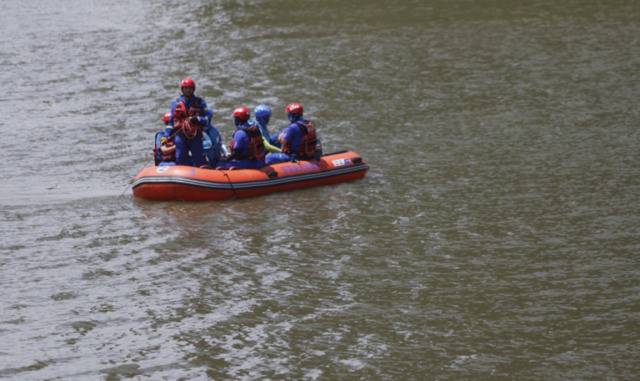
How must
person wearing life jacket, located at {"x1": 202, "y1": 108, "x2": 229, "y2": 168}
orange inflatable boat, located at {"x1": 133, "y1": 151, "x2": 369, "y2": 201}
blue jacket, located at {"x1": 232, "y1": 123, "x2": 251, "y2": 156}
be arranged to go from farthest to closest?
1. person wearing life jacket, located at {"x1": 202, "y1": 108, "x2": 229, "y2": 168}
2. blue jacket, located at {"x1": 232, "y1": 123, "x2": 251, "y2": 156}
3. orange inflatable boat, located at {"x1": 133, "y1": 151, "x2": 369, "y2": 201}

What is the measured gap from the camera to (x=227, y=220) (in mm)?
15891

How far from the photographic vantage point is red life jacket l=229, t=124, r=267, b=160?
17.0 m

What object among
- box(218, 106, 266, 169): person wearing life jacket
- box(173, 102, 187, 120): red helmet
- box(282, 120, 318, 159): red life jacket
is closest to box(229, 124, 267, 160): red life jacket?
box(218, 106, 266, 169): person wearing life jacket

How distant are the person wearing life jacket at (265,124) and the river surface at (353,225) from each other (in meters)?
1.07

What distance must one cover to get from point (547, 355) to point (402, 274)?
2886 mm

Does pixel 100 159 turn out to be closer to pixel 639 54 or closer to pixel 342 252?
pixel 342 252

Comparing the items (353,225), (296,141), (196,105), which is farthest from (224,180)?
(353,225)

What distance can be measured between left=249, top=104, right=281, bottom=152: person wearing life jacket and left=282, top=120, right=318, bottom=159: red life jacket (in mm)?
286

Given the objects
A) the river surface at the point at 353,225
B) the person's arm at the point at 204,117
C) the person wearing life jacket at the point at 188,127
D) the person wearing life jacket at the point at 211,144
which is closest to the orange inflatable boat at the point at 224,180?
the river surface at the point at 353,225

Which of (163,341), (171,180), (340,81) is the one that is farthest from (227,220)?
(340,81)

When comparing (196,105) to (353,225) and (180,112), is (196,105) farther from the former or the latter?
(353,225)

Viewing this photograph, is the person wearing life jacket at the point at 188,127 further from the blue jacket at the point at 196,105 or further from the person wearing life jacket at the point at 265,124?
the person wearing life jacket at the point at 265,124

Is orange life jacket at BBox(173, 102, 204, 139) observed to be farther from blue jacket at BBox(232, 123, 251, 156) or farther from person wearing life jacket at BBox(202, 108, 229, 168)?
blue jacket at BBox(232, 123, 251, 156)

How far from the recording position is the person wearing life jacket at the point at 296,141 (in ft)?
57.6
